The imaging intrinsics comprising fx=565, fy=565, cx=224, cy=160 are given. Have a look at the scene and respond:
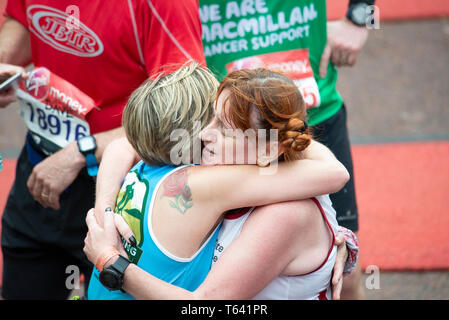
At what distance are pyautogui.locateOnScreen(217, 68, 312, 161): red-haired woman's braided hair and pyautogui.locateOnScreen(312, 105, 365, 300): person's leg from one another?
0.99 metres

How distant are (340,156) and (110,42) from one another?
1166 mm

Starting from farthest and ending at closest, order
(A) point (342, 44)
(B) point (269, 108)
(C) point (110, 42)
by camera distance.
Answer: (A) point (342, 44), (C) point (110, 42), (B) point (269, 108)

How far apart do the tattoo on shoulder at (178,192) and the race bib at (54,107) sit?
74cm

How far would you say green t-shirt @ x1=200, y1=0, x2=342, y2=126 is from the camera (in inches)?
98.4

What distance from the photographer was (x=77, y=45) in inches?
84.4

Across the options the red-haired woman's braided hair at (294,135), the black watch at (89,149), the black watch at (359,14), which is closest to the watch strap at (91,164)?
the black watch at (89,149)

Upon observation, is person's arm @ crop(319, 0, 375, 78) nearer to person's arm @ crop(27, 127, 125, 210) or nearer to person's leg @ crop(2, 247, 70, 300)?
person's arm @ crop(27, 127, 125, 210)

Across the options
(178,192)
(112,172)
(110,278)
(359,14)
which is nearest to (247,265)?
(178,192)

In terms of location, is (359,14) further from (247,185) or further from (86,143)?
(247,185)

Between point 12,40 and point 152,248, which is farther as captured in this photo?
point 12,40

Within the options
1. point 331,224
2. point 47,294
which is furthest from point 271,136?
point 47,294

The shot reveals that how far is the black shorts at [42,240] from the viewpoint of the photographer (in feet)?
7.88

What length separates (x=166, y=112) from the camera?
1.61 m
